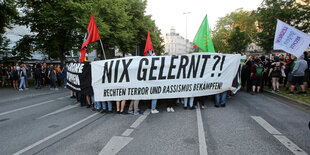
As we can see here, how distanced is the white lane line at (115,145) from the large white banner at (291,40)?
6.12 metres

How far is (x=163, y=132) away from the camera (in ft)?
13.9

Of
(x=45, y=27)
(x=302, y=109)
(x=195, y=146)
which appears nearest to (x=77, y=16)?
(x=45, y=27)

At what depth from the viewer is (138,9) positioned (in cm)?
2805

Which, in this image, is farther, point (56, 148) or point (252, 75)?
point (252, 75)

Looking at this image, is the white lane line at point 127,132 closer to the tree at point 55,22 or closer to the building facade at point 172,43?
the tree at point 55,22

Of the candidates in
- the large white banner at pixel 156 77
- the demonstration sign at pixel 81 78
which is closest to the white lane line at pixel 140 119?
the large white banner at pixel 156 77

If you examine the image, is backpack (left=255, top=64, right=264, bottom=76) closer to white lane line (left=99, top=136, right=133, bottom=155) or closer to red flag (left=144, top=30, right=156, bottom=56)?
red flag (left=144, top=30, right=156, bottom=56)

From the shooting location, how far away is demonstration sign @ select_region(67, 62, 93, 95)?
21.0 ft

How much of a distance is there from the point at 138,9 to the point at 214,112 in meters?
25.8

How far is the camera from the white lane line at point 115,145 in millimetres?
3378

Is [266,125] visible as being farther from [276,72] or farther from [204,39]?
[276,72]

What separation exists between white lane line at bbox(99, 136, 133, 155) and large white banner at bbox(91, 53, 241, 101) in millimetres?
2102

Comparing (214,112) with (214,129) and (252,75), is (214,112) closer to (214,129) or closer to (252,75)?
(214,129)

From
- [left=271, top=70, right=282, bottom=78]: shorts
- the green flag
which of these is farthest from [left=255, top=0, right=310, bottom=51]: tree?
the green flag
